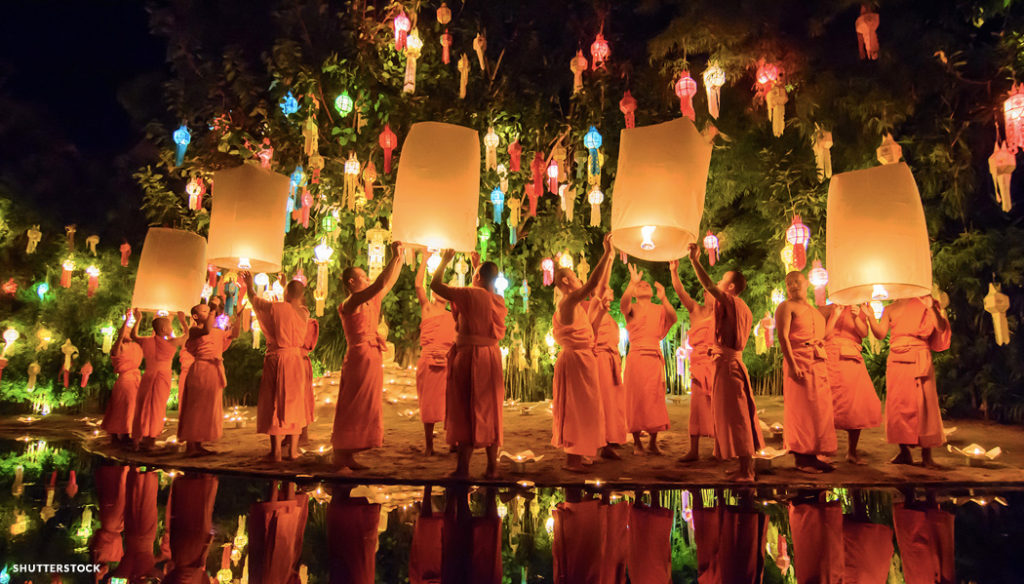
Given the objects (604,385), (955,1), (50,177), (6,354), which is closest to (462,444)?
(604,385)

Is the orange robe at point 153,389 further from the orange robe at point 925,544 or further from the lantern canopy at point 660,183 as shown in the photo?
the orange robe at point 925,544

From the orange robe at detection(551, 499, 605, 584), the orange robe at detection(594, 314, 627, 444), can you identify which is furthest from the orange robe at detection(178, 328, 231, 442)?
the orange robe at detection(551, 499, 605, 584)

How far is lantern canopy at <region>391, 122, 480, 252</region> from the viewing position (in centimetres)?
471

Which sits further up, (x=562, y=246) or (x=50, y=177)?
(x=50, y=177)

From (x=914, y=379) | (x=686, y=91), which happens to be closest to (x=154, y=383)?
(x=686, y=91)

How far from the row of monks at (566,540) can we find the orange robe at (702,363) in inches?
64.8

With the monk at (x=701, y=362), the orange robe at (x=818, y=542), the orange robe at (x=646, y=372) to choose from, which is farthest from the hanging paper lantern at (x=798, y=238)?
the orange robe at (x=818, y=542)

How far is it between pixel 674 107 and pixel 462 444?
7.73 metres

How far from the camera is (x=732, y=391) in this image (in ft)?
15.5

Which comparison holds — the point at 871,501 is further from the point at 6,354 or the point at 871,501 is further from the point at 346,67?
the point at 6,354

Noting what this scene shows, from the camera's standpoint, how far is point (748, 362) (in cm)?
1289

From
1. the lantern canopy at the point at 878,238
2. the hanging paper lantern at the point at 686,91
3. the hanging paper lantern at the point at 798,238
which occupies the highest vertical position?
the hanging paper lantern at the point at 686,91

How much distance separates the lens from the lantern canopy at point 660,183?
4.58 m

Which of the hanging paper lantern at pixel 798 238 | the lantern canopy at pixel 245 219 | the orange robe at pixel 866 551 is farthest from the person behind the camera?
the hanging paper lantern at pixel 798 238
